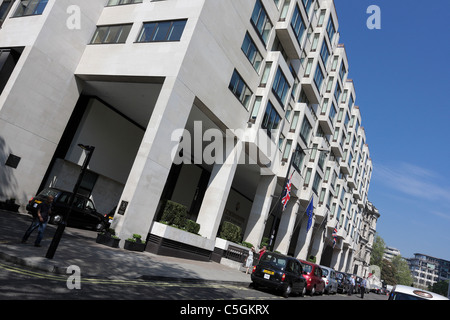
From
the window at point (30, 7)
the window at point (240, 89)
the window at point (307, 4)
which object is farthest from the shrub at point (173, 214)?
the window at point (307, 4)

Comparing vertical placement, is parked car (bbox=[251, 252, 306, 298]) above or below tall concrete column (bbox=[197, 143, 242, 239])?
below

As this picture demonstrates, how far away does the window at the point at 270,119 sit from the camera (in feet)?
84.7

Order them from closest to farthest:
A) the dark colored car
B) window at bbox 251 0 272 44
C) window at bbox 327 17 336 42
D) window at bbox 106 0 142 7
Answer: the dark colored car, window at bbox 106 0 142 7, window at bbox 251 0 272 44, window at bbox 327 17 336 42

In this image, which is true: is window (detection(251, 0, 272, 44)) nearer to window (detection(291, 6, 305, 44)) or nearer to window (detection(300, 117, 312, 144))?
window (detection(291, 6, 305, 44))

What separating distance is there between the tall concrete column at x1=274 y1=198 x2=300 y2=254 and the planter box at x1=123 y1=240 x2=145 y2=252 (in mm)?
20976

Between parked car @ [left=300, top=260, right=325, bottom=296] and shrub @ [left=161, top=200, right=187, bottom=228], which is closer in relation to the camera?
shrub @ [left=161, top=200, right=187, bottom=228]

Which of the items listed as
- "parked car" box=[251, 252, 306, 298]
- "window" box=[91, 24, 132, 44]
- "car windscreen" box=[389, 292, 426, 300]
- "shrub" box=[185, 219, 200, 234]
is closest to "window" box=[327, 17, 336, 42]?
"window" box=[91, 24, 132, 44]

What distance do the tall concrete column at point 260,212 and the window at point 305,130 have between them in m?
7.65

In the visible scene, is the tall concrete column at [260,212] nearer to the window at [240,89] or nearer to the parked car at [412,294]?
the window at [240,89]

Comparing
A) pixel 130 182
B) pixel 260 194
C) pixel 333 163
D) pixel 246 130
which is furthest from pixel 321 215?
pixel 130 182

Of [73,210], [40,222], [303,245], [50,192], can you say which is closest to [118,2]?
→ [50,192]

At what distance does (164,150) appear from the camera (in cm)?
1702

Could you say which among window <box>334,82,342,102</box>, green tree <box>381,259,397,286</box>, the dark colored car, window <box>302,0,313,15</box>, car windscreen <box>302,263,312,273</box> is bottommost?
the dark colored car

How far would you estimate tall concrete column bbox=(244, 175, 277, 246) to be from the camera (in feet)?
92.0
